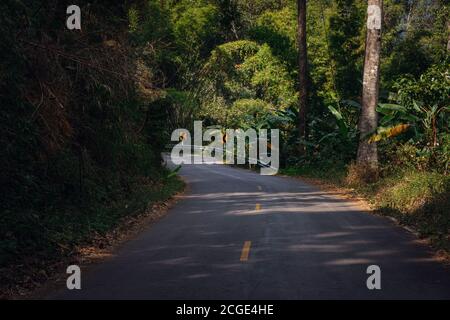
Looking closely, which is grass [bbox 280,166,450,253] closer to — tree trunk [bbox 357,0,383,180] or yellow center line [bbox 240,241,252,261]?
tree trunk [bbox 357,0,383,180]

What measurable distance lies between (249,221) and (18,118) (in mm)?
6550

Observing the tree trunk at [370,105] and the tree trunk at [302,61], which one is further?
the tree trunk at [302,61]

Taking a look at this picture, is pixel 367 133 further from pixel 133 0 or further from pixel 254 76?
pixel 254 76

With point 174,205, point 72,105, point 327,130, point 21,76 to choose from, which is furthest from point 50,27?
point 327,130

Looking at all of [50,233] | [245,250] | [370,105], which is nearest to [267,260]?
[245,250]

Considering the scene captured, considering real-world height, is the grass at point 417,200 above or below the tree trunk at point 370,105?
below

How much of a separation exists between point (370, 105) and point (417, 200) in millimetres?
8027

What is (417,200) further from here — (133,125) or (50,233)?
(50,233)

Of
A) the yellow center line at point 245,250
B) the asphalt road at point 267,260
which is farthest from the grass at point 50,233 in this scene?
the yellow center line at point 245,250

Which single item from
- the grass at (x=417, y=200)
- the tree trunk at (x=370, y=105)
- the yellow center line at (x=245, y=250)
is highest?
the tree trunk at (x=370, y=105)

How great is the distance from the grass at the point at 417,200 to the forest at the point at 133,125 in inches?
2.1

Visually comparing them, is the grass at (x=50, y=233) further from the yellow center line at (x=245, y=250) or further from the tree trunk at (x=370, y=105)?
the tree trunk at (x=370, y=105)

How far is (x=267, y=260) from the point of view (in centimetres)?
1038

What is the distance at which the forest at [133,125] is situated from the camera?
11.1m
